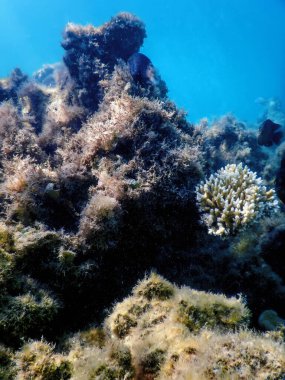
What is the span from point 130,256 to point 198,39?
144m

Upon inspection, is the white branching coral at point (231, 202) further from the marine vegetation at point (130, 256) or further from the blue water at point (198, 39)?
the blue water at point (198, 39)

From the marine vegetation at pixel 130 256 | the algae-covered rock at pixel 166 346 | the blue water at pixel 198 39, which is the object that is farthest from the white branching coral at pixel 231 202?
the blue water at pixel 198 39

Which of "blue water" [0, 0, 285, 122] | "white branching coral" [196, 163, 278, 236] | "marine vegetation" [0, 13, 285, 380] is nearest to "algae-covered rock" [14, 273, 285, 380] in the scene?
"marine vegetation" [0, 13, 285, 380]

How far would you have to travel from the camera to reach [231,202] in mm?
4457

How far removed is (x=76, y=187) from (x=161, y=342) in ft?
9.51

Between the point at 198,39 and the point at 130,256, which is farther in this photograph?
the point at 198,39

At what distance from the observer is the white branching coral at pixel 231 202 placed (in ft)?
14.3

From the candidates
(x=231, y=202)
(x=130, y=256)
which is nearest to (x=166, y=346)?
(x=130, y=256)

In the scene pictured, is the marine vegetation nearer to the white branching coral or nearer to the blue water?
the white branching coral

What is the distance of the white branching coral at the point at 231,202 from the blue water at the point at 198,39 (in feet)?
243

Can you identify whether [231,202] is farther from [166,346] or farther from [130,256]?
[166,346]

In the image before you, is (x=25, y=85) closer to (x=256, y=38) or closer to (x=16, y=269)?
(x=16, y=269)

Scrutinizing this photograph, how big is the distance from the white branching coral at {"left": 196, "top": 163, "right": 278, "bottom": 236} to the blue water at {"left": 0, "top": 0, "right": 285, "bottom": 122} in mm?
74128

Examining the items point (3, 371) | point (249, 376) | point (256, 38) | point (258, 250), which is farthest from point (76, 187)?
point (256, 38)
